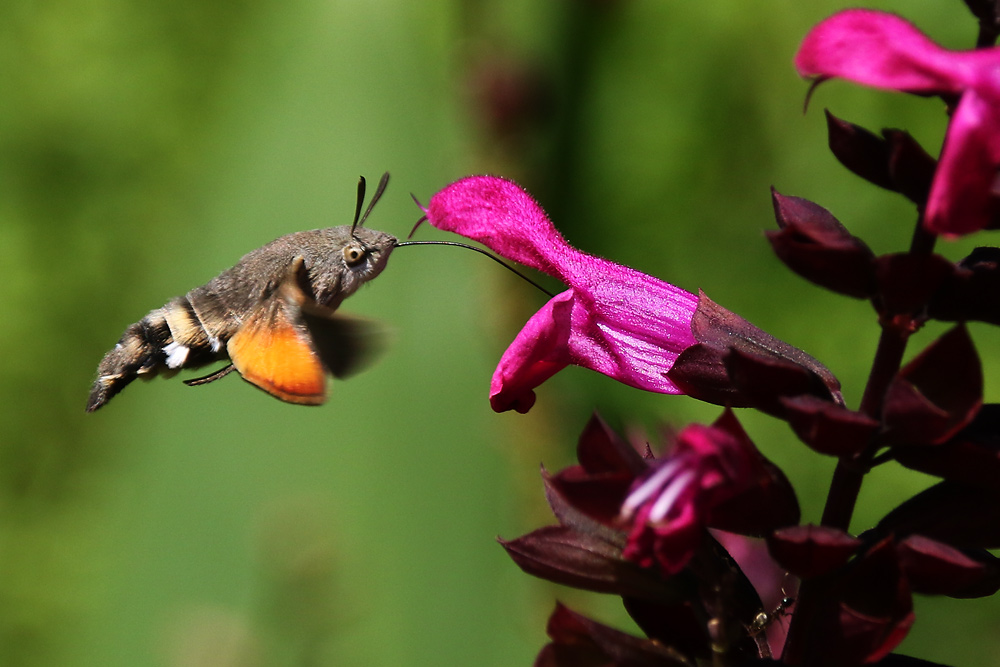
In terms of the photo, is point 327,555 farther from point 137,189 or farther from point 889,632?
point 137,189

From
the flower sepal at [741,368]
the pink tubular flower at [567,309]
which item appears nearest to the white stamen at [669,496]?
the flower sepal at [741,368]

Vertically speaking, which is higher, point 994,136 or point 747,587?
point 994,136

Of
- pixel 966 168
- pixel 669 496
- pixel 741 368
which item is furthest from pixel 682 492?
pixel 966 168

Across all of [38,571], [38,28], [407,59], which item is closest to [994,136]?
[407,59]

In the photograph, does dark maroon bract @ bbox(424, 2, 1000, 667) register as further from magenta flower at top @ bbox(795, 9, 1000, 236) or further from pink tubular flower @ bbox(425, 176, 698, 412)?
pink tubular flower @ bbox(425, 176, 698, 412)

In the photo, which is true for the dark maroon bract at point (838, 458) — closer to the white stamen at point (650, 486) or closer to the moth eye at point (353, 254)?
the white stamen at point (650, 486)

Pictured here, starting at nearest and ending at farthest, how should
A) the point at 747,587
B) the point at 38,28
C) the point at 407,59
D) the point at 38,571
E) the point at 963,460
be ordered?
the point at 963,460, the point at 747,587, the point at 407,59, the point at 38,571, the point at 38,28

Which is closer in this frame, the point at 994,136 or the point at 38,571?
the point at 994,136

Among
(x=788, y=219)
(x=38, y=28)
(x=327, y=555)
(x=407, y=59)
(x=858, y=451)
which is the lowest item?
(x=327, y=555)
